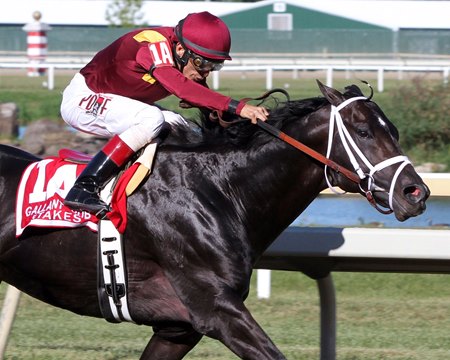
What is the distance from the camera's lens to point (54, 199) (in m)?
4.94

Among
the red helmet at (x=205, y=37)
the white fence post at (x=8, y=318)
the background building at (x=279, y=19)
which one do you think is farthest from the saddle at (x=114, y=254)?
the background building at (x=279, y=19)

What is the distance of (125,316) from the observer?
Result: 484cm

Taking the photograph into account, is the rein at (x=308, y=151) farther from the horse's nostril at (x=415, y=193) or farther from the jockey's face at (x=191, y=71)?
the jockey's face at (x=191, y=71)

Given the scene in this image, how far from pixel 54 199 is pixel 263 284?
3.06 metres

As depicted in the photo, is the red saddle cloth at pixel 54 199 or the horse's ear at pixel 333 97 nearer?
the horse's ear at pixel 333 97

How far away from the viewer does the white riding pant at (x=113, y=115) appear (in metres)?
4.77

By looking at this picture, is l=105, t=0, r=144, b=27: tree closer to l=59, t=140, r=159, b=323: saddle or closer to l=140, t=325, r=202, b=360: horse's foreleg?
l=140, t=325, r=202, b=360: horse's foreleg

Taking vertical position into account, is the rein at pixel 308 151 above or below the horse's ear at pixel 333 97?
below

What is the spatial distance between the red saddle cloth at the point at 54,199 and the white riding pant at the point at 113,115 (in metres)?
0.16

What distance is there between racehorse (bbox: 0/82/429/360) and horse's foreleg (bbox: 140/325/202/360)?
0.04ft

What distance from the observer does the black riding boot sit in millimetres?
4742

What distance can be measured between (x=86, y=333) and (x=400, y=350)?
195 centimetres

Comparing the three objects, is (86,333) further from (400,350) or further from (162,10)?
(162,10)

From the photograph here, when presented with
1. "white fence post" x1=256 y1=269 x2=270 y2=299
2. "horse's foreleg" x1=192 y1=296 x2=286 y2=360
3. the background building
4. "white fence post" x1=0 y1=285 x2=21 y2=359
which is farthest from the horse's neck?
the background building
